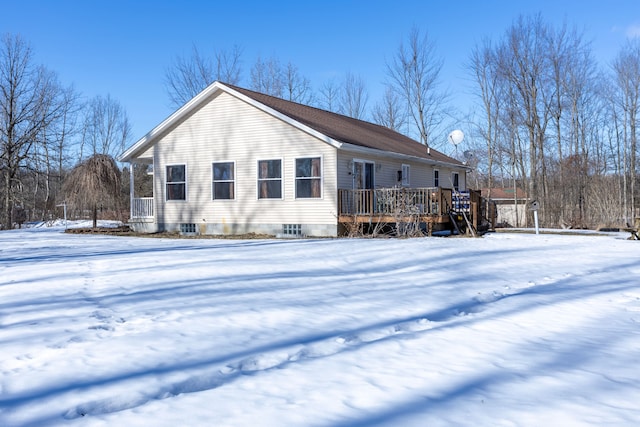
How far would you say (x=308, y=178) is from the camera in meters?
16.0

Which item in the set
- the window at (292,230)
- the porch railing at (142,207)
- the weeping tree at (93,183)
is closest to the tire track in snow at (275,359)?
the window at (292,230)

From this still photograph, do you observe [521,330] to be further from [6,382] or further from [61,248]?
[61,248]

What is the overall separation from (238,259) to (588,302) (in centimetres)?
569

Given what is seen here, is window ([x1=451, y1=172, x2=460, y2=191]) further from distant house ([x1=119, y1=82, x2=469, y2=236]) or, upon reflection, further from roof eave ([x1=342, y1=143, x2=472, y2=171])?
distant house ([x1=119, y1=82, x2=469, y2=236])

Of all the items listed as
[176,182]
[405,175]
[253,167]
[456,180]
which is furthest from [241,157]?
[456,180]

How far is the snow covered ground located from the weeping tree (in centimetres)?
1362

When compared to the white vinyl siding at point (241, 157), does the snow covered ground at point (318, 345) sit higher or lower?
lower

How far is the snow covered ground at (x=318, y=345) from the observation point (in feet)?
9.76

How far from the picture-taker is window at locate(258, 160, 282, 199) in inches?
652

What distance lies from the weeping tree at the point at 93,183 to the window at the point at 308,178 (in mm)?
9823

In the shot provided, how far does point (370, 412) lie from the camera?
293 cm

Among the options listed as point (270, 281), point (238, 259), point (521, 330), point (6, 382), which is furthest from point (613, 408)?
point (238, 259)

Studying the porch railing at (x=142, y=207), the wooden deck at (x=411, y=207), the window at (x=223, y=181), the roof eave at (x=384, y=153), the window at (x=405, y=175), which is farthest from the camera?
the window at (x=405, y=175)

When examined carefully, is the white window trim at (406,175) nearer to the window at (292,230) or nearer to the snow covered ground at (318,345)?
the window at (292,230)
